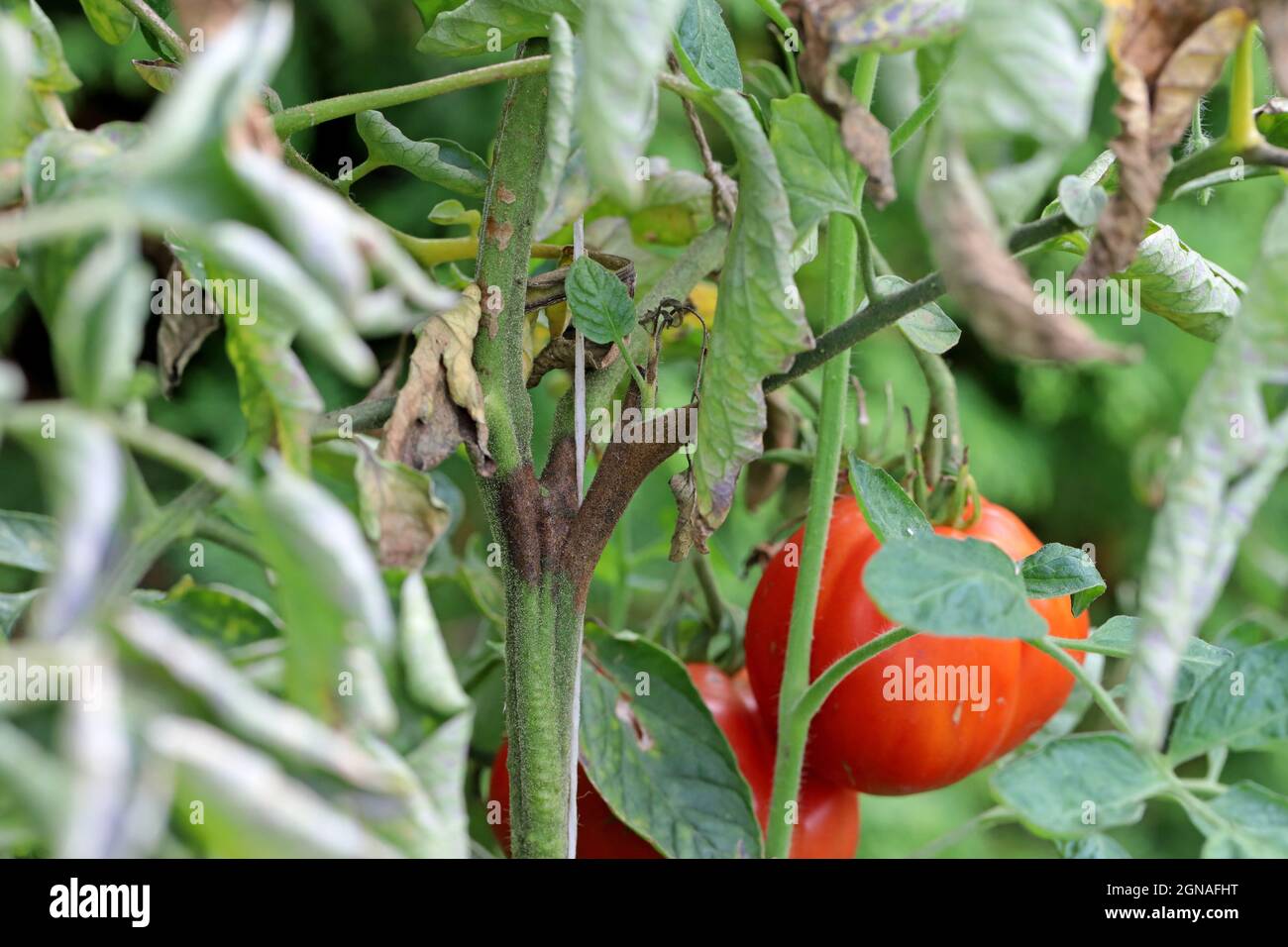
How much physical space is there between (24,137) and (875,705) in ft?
1.27

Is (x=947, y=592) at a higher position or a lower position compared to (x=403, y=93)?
lower

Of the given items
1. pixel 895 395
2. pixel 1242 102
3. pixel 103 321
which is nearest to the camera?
pixel 103 321

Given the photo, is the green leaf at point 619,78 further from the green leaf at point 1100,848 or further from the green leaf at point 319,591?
the green leaf at point 1100,848

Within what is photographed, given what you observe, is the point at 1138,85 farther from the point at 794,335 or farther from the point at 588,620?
the point at 588,620

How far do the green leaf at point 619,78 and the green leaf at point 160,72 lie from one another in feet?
0.88

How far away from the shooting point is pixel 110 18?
0.48 metres

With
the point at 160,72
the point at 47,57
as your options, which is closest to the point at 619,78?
the point at 47,57

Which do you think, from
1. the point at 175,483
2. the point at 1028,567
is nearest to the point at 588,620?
the point at 1028,567

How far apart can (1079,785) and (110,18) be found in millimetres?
446

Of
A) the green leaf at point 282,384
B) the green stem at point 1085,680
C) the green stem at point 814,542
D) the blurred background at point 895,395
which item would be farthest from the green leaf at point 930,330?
the blurred background at point 895,395

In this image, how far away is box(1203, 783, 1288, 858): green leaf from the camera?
0.29 m

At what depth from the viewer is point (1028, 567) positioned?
0.41 m

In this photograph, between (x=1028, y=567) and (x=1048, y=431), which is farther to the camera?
(x=1048, y=431)

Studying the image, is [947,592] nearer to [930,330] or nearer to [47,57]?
[930,330]
